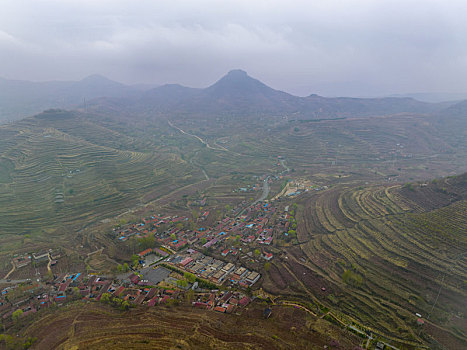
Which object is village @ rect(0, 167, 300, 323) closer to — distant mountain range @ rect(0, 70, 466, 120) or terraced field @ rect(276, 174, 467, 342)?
terraced field @ rect(276, 174, 467, 342)

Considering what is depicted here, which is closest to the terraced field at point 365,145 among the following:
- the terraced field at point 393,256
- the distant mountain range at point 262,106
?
the terraced field at point 393,256

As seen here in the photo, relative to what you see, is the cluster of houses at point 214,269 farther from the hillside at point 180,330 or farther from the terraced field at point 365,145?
the terraced field at point 365,145

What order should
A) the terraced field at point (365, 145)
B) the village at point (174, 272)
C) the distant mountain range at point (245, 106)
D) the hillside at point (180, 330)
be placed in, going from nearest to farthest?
the hillside at point (180, 330) → the village at point (174, 272) → the terraced field at point (365, 145) → the distant mountain range at point (245, 106)

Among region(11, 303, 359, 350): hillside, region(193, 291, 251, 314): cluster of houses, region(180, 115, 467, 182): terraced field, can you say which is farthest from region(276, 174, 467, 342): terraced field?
region(180, 115, 467, 182): terraced field

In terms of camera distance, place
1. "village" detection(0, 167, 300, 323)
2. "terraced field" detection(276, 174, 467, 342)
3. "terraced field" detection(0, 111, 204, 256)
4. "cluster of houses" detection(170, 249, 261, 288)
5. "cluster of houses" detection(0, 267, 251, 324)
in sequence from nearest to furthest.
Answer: "terraced field" detection(276, 174, 467, 342)
"cluster of houses" detection(0, 267, 251, 324)
"village" detection(0, 167, 300, 323)
"cluster of houses" detection(170, 249, 261, 288)
"terraced field" detection(0, 111, 204, 256)

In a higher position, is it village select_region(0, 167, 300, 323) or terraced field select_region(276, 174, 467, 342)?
terraced field select_region(276, 174, 467, 342)

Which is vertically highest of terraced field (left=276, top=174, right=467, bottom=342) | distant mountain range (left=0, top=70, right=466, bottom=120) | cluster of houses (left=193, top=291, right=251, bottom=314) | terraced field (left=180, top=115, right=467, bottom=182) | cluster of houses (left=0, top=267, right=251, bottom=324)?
distant mountain range (left=0, top=70, right=466, bottom=120)
